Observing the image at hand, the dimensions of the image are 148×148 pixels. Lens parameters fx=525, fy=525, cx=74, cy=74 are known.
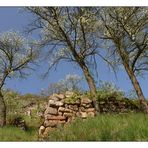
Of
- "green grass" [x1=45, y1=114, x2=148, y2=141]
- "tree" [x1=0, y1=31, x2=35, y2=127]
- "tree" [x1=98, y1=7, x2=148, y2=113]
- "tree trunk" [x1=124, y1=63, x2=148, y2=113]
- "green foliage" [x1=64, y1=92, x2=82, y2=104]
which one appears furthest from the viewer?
"tree" [x1=0, y1=31, x2=35, y2=127]

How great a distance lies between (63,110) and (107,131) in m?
4.56

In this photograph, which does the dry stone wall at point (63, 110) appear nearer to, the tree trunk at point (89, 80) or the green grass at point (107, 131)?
the tree trunk at point (89, 80)

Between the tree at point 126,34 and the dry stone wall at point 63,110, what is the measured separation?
6.12 feet

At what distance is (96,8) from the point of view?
16.5 metres

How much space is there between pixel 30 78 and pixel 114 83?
9.90 ft

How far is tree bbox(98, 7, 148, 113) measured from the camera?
649 inches

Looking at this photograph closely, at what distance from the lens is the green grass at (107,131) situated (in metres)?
9.94

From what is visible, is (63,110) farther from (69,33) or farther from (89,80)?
(69,33)

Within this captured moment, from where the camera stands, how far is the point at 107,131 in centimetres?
1071

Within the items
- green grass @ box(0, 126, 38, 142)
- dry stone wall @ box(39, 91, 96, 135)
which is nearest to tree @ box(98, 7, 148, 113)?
dry stone wall @ box(39, 91, 96, 135)

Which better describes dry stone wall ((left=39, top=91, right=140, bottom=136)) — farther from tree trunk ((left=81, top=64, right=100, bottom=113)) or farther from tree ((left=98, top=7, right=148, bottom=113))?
tree ((left=98, top=7, right=148, bottom=113))

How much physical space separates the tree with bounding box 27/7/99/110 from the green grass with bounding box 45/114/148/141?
4.64 m
